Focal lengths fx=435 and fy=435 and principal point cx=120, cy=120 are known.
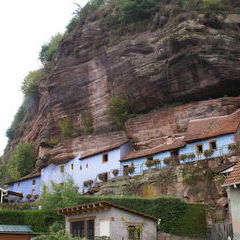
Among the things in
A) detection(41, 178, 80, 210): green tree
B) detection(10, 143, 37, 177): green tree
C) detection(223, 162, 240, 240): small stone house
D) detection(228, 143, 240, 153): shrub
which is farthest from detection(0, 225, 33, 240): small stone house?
detection(10, 143, 37, 177): green tree

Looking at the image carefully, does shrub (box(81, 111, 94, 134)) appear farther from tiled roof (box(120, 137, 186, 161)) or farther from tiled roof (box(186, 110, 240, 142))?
tiled roof (box(186, 110, 240, 142))

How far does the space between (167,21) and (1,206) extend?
28.2 metres

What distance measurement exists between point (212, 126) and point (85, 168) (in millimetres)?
17182

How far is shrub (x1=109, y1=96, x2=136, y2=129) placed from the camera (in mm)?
52109

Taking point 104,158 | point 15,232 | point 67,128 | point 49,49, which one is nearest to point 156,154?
point 104,158

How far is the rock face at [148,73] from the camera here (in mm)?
44312

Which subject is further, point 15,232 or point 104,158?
point 104,158

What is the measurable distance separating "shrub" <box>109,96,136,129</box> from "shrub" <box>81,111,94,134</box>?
3970mm

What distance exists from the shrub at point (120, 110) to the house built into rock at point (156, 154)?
4477mm

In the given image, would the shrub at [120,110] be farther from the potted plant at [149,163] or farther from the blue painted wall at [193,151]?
the potted plant at [149,163]

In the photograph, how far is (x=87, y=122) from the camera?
56312mm

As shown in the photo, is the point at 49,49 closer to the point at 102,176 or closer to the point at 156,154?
the point at 102,176

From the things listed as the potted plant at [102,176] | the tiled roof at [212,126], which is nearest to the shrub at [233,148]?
the tiled roof at [212,126]

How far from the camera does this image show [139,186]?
38.8 meters
